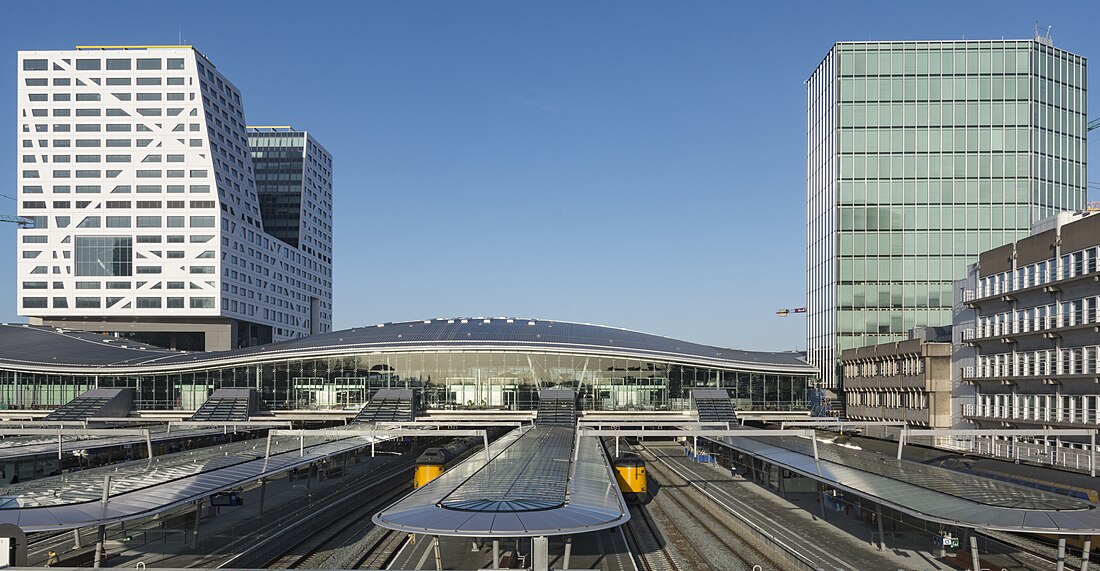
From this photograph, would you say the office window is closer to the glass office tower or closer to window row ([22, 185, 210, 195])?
window row ([22, 185, 210, 195])

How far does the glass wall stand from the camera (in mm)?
92750

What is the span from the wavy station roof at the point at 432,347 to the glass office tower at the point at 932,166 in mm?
11739

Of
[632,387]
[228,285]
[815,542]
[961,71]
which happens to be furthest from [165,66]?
[815,542]

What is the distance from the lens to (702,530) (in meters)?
42.1

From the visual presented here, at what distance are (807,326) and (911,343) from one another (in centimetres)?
3618

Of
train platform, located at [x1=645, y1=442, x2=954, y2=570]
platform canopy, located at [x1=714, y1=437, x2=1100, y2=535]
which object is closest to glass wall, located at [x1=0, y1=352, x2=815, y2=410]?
train platform, located at [x1=645, y1=442, x2=954, y2=570]

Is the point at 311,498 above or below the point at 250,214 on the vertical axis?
Result: below

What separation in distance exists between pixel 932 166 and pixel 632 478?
64.3 m

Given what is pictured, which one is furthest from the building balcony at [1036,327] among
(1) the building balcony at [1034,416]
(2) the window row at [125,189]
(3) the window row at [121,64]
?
(3) the window row at [121,64]

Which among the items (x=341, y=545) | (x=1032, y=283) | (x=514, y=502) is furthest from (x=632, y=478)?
(x=1032, y=283)

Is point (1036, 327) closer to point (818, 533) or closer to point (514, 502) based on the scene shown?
point (818, 533)

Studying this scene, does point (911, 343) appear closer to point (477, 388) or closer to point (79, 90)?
point (477, 388)

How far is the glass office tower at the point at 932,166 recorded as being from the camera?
96.1 m

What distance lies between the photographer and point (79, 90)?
144 meters
